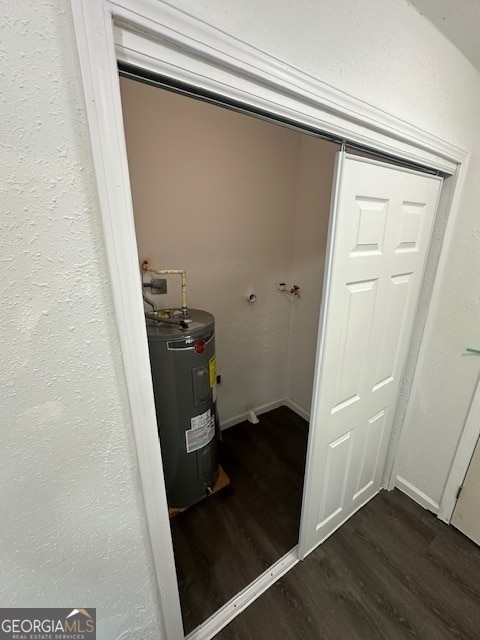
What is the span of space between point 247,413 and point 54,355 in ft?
6.64

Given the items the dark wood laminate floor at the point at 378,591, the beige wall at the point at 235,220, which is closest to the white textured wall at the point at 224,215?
the beige wall at the point at 235,220

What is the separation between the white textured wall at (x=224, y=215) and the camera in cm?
143

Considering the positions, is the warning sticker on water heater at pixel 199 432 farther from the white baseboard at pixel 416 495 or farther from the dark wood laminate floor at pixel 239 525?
the white baseboard at pixel 416 495

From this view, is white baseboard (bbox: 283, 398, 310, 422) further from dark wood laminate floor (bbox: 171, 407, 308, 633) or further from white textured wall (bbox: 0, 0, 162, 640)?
white textured wall (bbox: 0, 0, 162, 640)

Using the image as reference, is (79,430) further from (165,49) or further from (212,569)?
(212,569)

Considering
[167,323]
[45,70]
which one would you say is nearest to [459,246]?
[167,323]

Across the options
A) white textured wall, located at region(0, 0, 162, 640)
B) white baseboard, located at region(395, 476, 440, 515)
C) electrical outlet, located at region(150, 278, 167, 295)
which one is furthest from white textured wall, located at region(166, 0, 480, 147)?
white baseboard, located at region(395, 476, 440, 515)

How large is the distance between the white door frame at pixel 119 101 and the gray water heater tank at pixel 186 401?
0.63 m

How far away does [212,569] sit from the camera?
50.6 inches

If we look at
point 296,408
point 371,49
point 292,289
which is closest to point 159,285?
point 292,289

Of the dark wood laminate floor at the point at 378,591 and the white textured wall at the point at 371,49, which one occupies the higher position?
the white textured wall at the point at 371,49

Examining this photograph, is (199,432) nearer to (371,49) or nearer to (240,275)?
(240,275)

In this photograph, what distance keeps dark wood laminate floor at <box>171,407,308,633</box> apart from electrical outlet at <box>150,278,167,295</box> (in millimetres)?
1333

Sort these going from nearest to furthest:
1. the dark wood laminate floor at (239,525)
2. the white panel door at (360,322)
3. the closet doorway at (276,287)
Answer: the white panel door at (360,322) < the closet doorway at (276,287) < the dark wood laminate floor at (239,525)
